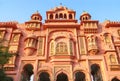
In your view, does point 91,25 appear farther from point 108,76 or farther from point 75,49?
point 108,76

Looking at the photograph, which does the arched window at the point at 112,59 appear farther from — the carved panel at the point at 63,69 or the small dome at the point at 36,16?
the small dome at the point at 36,16

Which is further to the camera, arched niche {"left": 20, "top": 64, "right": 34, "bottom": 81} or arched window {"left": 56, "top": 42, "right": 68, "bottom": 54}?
arched window {"left": 56, "top": 42, "right": 68, "bottom": 54}

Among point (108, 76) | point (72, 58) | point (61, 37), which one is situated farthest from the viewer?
point (61, 37)

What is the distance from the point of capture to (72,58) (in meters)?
15.5

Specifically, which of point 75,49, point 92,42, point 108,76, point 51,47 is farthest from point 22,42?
point 108,76

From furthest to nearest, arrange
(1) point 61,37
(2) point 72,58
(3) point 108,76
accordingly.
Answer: (1) point 61,37, (2) point 72,58, (3) point 108,76

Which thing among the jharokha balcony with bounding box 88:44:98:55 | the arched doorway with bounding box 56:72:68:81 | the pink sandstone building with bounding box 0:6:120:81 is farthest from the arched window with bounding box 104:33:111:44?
the arched doorway with bounding box 56:72:68:81

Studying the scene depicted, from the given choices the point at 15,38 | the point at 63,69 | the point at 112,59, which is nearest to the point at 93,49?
the point at 112,59

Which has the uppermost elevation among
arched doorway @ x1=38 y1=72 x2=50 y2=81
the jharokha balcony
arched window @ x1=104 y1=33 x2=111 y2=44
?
arched window @ x1=104 y1=33 x2=111 y2=44

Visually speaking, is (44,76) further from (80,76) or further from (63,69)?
(80,76)

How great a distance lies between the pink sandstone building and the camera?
14789 mm

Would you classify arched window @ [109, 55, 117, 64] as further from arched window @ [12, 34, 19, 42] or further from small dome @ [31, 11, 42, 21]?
small dome @ [31, 11, 42, 21]

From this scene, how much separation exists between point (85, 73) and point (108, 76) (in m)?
1.55

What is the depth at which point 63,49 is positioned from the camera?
51.9 feet
